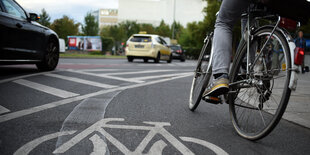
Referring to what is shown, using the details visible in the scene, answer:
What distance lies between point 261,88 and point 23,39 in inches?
222

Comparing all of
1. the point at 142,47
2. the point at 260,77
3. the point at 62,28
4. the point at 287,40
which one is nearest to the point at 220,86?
the point at 260,77

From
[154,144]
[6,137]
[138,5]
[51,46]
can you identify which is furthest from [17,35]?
[138,5]

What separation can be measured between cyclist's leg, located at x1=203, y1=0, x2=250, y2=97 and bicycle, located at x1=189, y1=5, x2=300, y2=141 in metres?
0.12

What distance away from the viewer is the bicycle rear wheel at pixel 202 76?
140 inches

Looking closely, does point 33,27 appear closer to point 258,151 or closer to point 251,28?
point 251,28

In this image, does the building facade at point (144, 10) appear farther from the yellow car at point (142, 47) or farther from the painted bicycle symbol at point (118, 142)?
the painted bicycle symbol at point (118, 142)

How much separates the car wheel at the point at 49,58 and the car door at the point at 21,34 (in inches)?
17.8

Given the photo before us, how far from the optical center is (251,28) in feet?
9.45

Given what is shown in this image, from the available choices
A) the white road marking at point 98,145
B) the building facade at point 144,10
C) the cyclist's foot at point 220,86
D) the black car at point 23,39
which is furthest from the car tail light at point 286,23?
the building facade at point 144,10

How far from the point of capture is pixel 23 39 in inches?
264

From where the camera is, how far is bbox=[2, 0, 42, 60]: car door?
6.31 metres

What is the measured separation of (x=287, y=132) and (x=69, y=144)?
204cm

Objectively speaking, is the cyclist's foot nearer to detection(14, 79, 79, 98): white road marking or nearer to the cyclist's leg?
the cyclist's leg

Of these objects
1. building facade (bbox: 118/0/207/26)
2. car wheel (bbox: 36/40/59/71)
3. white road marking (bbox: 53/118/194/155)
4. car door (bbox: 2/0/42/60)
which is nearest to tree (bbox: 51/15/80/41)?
car wheel (bbox: 36/40/59/71)
